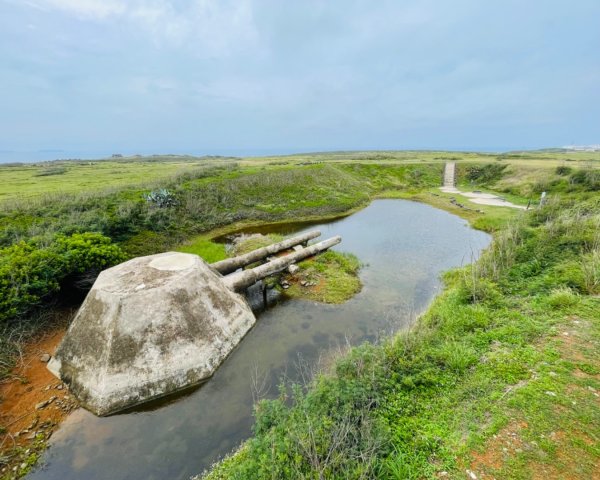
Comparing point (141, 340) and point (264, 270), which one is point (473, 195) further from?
point (141, 340)

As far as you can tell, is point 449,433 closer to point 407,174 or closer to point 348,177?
point 348,177

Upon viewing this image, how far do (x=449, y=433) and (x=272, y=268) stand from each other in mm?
11324

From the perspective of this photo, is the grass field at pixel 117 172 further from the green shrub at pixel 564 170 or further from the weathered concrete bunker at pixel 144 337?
the weathered concrete bunker at pixel 144 337

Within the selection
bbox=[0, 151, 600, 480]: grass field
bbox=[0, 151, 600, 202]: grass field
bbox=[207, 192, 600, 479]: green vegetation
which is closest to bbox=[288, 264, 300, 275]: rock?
bbox=[0, 151, 600, 480]: grass field

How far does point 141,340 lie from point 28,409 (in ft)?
12.1

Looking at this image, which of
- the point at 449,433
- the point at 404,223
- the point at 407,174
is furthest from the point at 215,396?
the point at 407,174

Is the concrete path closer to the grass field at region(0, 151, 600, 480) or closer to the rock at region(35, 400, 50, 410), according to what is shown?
the grass field at region(0, 151, 600, 480)

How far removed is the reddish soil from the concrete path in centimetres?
4020

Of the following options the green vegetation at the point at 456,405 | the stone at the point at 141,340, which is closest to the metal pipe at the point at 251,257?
the stone at the point at 141,340

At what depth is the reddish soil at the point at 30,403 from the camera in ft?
26.2

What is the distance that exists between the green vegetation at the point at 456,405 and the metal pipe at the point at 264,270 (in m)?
5.83

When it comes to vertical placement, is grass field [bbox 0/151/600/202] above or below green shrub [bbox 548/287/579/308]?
above

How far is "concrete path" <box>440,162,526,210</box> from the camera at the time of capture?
3469 cm

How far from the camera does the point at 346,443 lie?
5.73 m
